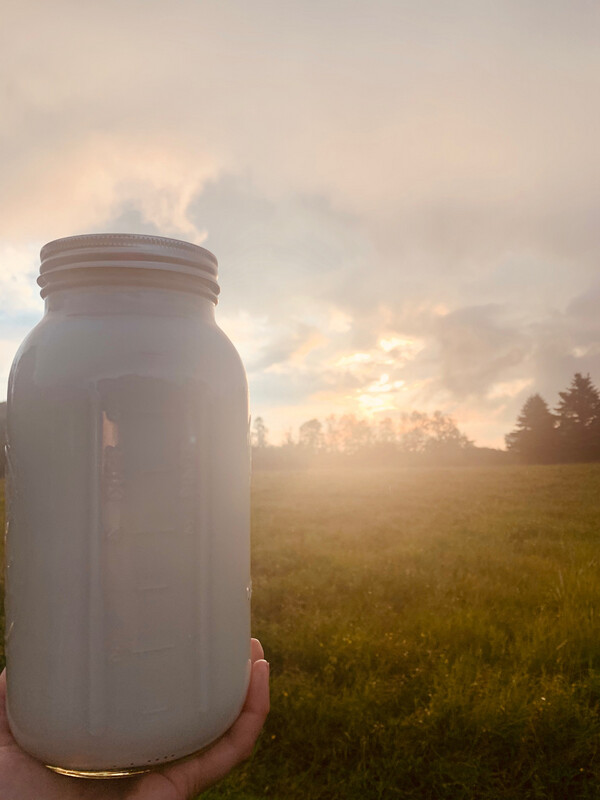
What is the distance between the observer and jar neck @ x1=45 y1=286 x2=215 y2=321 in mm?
1799

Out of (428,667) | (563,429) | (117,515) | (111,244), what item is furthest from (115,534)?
(563,429)

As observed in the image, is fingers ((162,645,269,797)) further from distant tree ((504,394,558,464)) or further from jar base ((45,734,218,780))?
distant tree ((504,394,558,464))

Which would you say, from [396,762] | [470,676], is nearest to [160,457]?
[396,762]

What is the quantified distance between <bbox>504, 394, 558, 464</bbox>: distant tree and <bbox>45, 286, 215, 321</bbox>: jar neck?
36943 millimetres

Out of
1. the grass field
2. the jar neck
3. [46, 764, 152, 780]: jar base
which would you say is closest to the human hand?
[46, 764, 152, 780]: jar base

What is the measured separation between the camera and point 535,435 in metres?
37.3

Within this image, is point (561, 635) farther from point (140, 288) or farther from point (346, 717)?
point (140, 288)

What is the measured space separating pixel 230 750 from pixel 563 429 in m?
38.3

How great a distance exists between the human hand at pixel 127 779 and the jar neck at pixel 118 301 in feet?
4.79

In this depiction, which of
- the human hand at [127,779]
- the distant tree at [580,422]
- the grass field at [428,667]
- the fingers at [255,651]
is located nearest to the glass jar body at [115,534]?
the human hand at [127,779]

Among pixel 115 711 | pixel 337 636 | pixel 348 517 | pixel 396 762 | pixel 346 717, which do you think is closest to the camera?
pixel 115 711

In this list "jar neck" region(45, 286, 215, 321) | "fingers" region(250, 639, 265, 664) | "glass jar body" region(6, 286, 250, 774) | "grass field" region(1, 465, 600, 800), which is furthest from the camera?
"grass field" region(1, 465, 600, 800)

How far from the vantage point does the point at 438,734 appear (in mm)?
4004

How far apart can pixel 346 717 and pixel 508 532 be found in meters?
6.56
